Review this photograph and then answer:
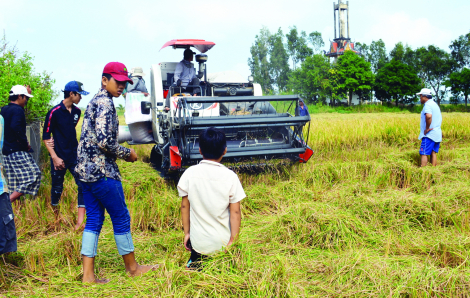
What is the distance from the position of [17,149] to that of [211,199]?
318 centimetres

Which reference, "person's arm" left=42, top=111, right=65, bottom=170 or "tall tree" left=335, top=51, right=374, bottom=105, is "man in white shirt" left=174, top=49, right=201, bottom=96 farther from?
"tall tree" left=335, top=51, right=374, bottom=105

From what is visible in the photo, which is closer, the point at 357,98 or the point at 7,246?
the point at 7,246

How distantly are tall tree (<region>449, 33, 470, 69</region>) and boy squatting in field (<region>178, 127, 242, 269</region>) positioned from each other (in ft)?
184

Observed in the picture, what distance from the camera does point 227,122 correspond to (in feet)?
17.7

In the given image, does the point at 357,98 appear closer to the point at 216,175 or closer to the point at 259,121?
the point at 259,121

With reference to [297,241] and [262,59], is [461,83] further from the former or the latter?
[297,241]

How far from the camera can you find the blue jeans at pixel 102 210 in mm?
2941

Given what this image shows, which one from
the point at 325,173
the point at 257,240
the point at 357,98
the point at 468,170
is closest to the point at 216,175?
the point at 257,240

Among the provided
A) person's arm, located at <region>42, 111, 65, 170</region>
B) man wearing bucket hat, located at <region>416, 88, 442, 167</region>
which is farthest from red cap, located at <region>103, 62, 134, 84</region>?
man wearing bucket hat, located at <region>416, 88, 442, 167</region>

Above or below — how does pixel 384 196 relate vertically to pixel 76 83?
below

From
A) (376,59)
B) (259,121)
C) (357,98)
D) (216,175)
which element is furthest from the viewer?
(376,59)

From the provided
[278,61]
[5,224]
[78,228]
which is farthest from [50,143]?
[278,61]

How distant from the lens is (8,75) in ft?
21.8

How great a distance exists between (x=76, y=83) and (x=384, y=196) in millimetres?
4097
